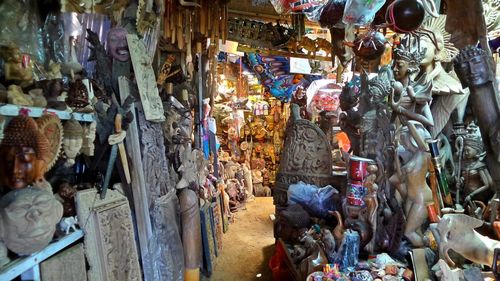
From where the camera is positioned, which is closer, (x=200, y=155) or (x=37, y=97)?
(x=37, y=97)

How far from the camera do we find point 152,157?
7.84 feet

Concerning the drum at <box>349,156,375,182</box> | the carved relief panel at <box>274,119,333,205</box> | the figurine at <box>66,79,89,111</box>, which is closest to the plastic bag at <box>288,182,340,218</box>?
the carved relief panel at <box>274,119,333,205</box>

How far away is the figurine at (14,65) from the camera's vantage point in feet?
3.55

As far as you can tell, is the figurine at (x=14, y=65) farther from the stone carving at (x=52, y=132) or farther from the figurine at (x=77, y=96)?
the figurine at (x=77, y=96)

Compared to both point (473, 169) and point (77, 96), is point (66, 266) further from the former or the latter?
point (473, 169)

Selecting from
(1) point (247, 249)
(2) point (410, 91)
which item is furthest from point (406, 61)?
→ (1) point (247, 249)

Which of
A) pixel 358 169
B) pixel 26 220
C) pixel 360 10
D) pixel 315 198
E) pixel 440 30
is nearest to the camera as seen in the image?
pixel 26 220

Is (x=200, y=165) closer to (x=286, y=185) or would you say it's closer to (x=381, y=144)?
(x=286, y=185)

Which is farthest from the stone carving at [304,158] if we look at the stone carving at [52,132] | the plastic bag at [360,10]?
the stone carving at [52,132]

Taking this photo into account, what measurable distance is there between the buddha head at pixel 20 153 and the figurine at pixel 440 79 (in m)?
2.77

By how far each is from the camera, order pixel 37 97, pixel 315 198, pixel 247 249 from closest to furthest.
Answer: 1. pixel 37 97
2. pixel 315 198
3. pixel 247 249

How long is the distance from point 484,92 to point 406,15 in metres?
0.71

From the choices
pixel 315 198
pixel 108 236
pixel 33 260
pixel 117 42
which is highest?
pixel 117 42

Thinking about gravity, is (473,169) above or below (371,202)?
above
